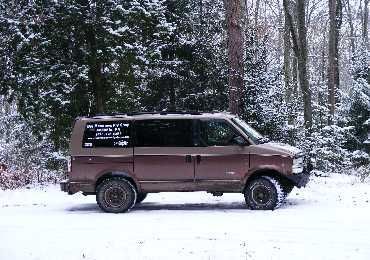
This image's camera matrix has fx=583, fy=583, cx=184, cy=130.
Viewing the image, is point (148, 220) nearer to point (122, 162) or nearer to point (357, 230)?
point (122, 162)

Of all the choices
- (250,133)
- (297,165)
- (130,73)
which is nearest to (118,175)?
(250,133)

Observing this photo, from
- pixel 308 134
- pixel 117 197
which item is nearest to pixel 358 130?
pixel 308 134

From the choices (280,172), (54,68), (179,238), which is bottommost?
(179,238)

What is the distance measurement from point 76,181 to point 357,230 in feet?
19.8

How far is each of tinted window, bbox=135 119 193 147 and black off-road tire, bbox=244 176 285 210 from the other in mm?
1598

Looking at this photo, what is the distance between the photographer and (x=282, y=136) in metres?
19.5

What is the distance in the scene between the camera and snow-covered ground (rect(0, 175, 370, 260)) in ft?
28.3

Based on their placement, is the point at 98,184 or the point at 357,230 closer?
the point at 357,230

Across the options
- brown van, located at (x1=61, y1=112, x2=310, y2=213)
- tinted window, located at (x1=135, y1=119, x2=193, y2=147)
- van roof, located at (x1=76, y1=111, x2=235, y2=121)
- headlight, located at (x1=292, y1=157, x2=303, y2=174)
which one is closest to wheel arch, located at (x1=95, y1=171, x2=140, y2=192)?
brown van, located at (x1=61, y1=112, x2=310, y2=213)

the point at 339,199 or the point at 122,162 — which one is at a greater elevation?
the point at 122,162

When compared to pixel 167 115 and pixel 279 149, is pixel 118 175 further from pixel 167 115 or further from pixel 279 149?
pixel 279 149

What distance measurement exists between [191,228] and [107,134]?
3373mm

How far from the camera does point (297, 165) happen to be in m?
12.4

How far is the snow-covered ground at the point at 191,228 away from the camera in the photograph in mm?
→ 8641
